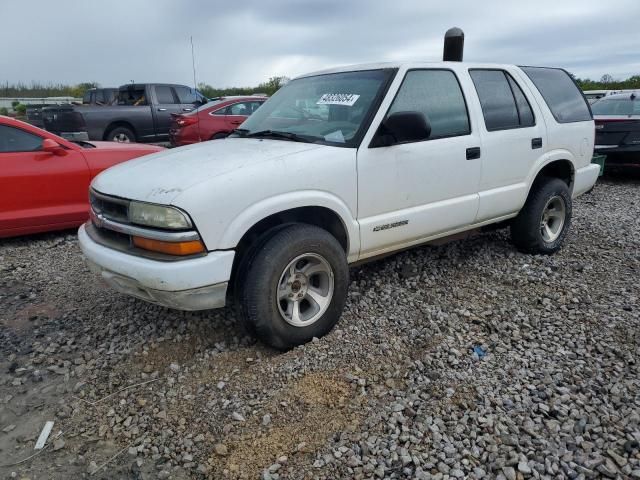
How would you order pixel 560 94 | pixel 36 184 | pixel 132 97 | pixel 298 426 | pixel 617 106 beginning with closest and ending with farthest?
1. pixel 298 426
2. pixel 560 94
3. pixel 36 184
4. pixel 617 106
5. pixel 132 97

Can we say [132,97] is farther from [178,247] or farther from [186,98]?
[178,247]

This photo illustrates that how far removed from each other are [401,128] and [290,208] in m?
0.91

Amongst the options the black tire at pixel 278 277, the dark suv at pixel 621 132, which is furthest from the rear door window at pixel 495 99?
the dark suv at pixel 621 132

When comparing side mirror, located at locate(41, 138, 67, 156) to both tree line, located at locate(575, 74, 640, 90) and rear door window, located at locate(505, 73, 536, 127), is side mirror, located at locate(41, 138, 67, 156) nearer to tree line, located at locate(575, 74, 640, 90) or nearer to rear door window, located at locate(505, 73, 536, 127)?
rear door window, located at locate(505, 73, 536, 127)

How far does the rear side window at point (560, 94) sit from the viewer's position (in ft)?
15.4

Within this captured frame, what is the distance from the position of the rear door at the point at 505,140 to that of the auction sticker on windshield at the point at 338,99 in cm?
115

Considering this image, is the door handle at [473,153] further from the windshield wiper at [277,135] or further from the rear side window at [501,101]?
the windshield wiper at [277,135]

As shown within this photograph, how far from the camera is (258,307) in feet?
9.62

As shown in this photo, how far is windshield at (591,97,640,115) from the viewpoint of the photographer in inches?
337

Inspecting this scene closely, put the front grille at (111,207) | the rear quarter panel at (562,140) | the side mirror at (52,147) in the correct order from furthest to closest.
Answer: the side mirror at (52,147) → the rear quarter panel at (562,140) → the front grille at (111,207)

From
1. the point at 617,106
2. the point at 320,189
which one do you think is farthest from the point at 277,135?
the point at 617,106

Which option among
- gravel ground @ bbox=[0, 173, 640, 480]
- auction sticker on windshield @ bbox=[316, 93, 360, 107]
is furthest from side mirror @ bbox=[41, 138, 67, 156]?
auction sticker on windshield @ bbox=[316, 93, 360, 107]

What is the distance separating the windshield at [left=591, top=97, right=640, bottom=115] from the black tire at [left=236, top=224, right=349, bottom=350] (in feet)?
24.4

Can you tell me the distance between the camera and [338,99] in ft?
12.0
